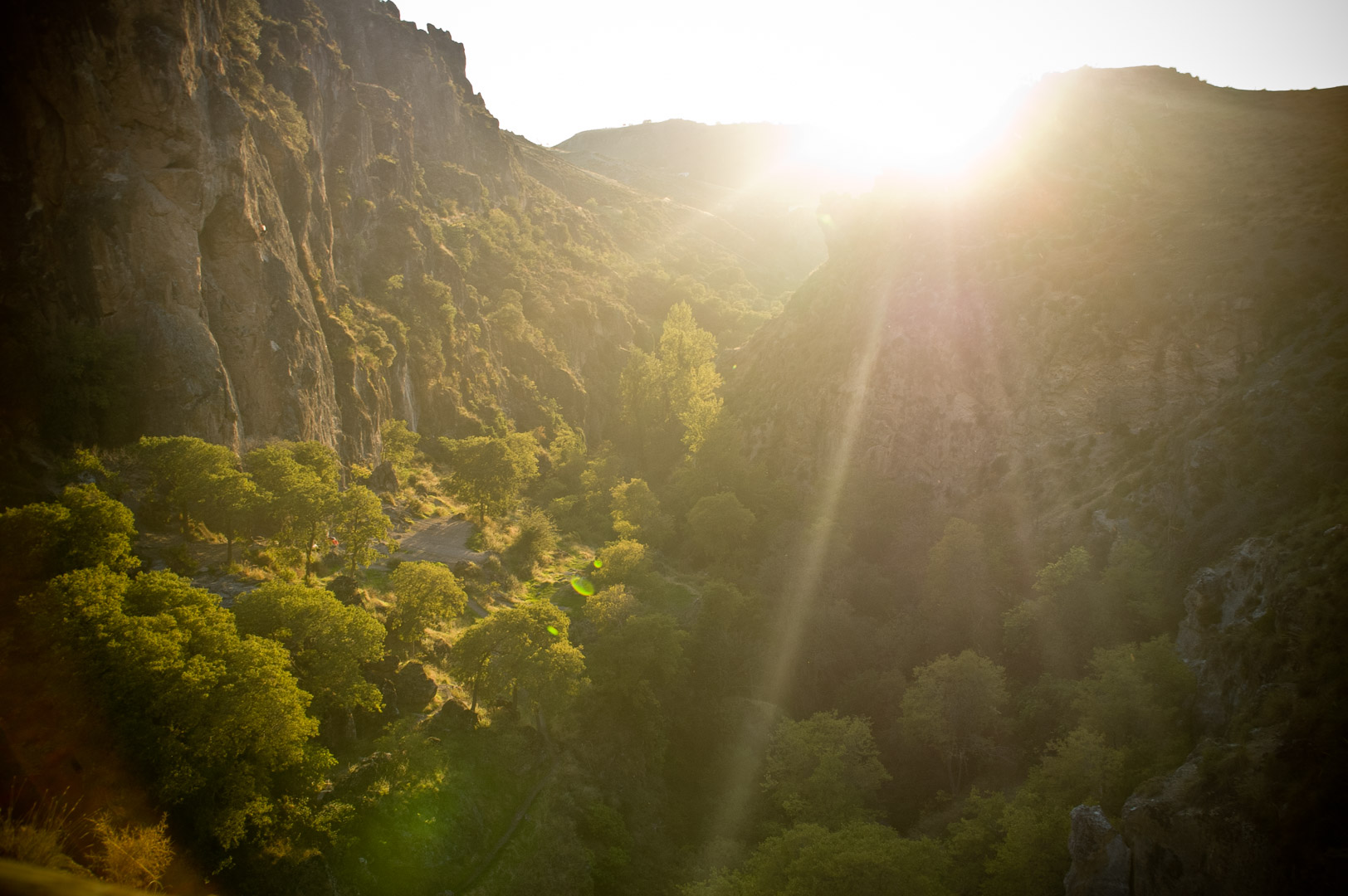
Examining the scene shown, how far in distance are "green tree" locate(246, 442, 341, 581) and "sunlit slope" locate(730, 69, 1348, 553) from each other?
46718 mm

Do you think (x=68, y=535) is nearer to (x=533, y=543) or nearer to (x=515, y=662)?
(x=515, y=662)

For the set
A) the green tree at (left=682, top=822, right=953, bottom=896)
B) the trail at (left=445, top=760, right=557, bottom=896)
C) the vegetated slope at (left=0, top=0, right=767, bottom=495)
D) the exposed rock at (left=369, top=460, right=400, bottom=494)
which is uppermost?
the vegetated slope at (left=0, top=0, right=767, bottom=495)

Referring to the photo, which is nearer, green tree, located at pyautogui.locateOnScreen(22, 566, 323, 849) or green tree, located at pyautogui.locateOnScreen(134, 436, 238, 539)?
green tree, located at pyautogui.locateOnScreen(22, 566, 323, 849)

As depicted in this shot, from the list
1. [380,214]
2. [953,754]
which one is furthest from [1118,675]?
[380,214]

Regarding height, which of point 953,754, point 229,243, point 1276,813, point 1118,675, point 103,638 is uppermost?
point 229,243

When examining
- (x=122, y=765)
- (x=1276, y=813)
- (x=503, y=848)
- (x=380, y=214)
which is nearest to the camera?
(x=1276, y=813)

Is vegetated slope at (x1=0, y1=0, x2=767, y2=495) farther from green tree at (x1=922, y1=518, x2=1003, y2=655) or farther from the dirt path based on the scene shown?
A: green tree at (x1=922, y1=518, x2=1003, y2=655)

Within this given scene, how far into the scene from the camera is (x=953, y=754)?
127ft

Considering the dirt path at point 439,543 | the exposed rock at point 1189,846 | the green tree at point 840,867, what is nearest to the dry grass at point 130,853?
the green tree at point 840,867

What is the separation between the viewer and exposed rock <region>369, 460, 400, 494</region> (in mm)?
60562

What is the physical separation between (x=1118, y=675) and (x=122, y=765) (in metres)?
43.1

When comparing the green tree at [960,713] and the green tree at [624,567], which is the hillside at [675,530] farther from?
the green tree at [624,567]

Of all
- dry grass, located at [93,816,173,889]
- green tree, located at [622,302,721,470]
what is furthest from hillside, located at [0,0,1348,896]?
green tree, located at [622,302,721,470]

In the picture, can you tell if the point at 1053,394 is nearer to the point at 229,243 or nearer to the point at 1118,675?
the point at 1118,675
